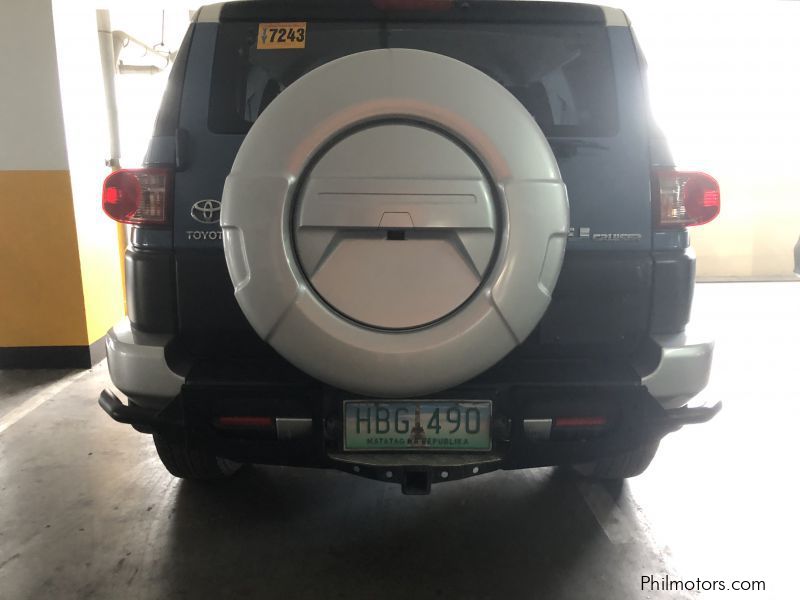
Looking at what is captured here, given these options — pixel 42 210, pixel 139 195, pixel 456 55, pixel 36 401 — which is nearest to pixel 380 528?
pixel 139 195

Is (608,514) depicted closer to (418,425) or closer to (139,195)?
(418,425)

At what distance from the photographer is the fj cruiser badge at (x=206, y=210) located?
1543 millimetres

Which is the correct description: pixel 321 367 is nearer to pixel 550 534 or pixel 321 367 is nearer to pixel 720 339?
Result: pixel 550 534

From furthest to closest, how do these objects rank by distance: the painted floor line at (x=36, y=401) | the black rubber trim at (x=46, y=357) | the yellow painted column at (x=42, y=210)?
the black rubber trim at (x=46, y=357) → the yellow painted column at (x=42, y=210) → the painted floor line at (x=36, y=401)

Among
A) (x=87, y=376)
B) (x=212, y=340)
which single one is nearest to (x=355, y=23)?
(x=212, y=340)

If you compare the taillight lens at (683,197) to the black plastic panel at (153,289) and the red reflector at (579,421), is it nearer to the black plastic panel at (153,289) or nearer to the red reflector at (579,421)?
the red reflector at (579,421)

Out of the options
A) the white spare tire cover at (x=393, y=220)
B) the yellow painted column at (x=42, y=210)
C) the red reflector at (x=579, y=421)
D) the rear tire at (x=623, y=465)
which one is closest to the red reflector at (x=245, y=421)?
the white spare tire cover at (x=393, y=220)

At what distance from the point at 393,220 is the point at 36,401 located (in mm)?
2956

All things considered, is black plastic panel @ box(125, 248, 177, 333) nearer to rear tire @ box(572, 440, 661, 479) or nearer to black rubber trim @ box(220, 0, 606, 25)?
black rubber trim @ box(220, 0, 606, 25)

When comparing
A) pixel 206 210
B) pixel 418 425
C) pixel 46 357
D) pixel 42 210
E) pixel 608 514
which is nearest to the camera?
pixel 418 425

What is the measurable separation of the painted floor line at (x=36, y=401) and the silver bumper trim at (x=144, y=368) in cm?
185

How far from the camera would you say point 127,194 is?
5.18 ft

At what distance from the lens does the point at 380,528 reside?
2.02 metres

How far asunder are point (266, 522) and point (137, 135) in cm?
523
